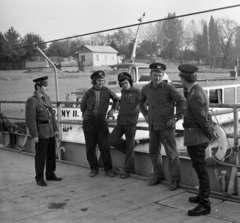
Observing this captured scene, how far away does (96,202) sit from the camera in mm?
5027

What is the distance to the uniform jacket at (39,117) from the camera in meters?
5.99

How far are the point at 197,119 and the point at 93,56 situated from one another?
270 inches

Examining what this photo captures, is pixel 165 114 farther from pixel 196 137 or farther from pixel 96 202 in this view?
pixel 96 202

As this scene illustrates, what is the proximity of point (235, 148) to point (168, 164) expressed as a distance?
104 cm

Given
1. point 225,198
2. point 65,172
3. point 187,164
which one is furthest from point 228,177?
point 65,172

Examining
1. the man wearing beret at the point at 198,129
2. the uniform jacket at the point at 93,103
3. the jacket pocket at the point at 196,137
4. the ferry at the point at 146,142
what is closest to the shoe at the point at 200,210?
the man wearing beret at the point at 198,129

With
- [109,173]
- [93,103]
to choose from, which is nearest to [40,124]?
[93,103]

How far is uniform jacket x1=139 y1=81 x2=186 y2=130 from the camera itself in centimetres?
531

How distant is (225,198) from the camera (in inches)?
191

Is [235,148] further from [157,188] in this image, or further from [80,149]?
[80,149]

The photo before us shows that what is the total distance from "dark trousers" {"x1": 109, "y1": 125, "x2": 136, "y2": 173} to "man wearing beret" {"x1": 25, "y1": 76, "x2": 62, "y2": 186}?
1073mm

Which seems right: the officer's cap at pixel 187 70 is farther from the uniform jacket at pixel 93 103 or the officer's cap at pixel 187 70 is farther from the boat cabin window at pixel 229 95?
the boat cabin window at pixel 229 95

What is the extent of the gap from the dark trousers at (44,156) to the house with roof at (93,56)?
A: 14.6 feet

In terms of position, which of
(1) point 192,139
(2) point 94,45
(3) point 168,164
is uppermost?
(2) point 94,45
